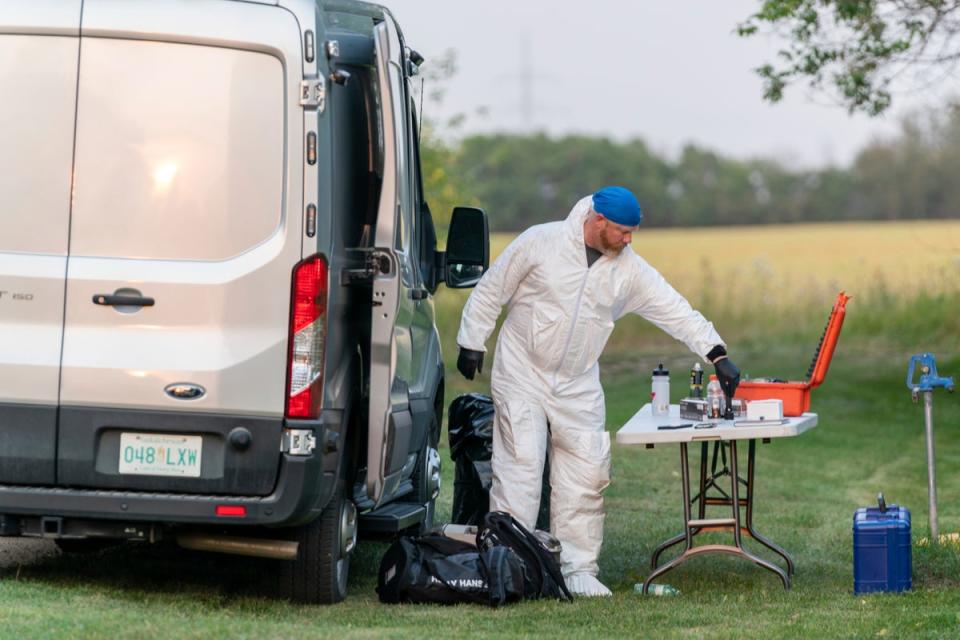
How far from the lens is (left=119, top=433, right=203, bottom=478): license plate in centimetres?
599

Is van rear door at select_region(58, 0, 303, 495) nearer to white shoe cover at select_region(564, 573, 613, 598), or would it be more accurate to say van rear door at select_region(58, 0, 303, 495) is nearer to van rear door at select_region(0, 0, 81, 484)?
van rear door at select_region(0, 0, 81, 484)

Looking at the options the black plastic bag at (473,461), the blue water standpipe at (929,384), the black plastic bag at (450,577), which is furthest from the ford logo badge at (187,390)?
the blue water standpipe at (929,384)

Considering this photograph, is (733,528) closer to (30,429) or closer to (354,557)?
(354,557)

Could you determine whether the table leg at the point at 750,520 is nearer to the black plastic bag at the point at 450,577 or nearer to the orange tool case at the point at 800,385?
the orange tool case at the point at 800,385

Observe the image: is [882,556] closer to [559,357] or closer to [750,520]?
[750,520]

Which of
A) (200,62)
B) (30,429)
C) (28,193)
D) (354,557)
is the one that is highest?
→ (200,62)

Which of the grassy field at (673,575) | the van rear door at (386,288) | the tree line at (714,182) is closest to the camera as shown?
the grassy field at (673,575)

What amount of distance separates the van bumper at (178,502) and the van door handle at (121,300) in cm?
69

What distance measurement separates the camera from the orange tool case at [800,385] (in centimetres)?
756

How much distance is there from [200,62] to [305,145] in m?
0.48

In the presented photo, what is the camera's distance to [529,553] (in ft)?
23.4

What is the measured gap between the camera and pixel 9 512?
19.9ft

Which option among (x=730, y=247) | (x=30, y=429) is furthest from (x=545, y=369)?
(x=730, y=247)

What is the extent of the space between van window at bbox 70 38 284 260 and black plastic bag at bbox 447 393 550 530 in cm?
253
